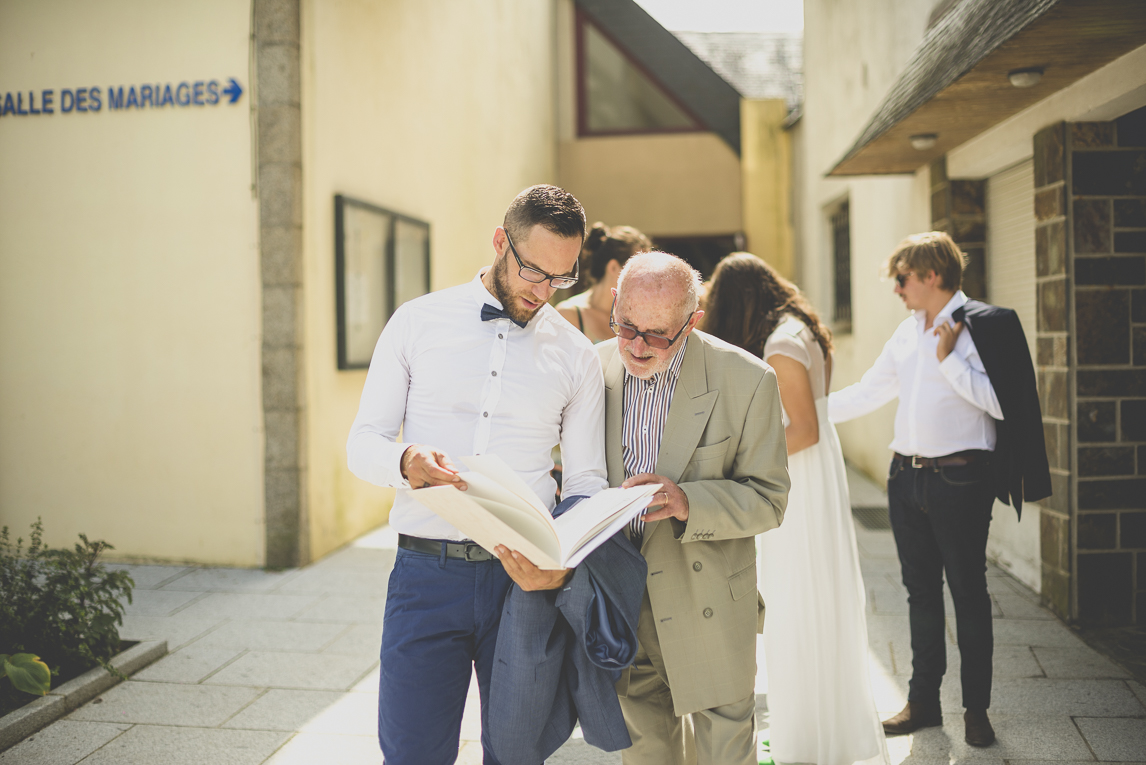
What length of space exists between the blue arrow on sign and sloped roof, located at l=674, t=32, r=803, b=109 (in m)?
9.80

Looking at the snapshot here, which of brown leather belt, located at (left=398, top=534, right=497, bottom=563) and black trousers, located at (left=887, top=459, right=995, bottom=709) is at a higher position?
brown leather belt, located at (left=398, top=534, right=497, bottom=563)

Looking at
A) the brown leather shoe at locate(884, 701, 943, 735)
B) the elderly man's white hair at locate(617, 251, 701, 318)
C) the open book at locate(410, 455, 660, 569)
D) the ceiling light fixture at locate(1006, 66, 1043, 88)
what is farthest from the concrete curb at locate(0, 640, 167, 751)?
the ceiling light fixture at locate(1006, 66, 1043, 88)

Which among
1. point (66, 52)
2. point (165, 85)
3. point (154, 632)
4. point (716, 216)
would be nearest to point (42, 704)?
point (154, 632)

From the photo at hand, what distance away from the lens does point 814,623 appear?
324cm

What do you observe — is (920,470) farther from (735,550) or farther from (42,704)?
(42,704)

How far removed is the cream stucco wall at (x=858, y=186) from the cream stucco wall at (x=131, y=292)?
190 inches

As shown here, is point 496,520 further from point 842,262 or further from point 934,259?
point 842,262

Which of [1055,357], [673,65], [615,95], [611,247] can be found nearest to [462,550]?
[611,247]

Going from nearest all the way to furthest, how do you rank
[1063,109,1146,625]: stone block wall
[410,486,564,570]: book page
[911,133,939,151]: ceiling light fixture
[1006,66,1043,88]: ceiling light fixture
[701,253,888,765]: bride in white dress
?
1. [410,486,564,570]: book page
2. [701,253,888,765]: bride in white dress
3. [1006,66,1043,88]: ceiling light fixture
4. [1063,109,1146,625]: stone block wall
5. [911,133,939,151]: ceiling light fixture

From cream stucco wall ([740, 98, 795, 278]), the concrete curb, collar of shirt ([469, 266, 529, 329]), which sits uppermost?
cream stucco wall ([740, 98, 795, 278])

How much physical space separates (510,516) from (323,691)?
271 centimetres

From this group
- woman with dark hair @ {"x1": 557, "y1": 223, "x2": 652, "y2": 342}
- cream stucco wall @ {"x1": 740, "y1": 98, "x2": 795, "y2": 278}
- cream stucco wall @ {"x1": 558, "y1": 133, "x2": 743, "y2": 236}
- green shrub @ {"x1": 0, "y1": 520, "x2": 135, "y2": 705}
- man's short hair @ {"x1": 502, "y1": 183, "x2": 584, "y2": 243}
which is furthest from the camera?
cream stucco wall @ {"x1": 558, "y1": 133, "x2": 743, "y2": 236}

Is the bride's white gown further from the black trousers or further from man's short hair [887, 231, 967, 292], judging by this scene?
man's short hair [887, 231, 967, 292]

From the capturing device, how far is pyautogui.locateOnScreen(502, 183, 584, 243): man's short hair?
224cm
